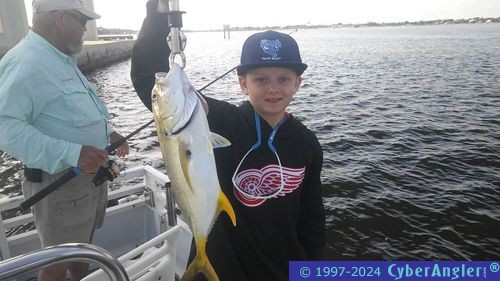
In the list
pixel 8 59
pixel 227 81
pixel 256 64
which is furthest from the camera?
pixel 227 81

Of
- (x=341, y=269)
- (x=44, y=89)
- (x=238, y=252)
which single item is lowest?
(x=341, y=269)

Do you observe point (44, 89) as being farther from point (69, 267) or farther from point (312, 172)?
point (312, 172)

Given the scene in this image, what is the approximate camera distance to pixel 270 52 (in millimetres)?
2490

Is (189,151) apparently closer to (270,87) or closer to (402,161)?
(270,87)

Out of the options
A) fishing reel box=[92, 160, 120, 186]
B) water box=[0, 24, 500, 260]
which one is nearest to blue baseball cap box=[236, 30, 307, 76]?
fishing reel box=[92, 160, 120, 186]

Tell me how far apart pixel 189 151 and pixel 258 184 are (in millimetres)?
716

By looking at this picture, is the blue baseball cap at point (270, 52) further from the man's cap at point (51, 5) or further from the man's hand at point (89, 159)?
the man's cap at point (51, 5)

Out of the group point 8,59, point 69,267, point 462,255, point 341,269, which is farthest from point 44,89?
point 462,255

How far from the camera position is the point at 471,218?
26.6 feet

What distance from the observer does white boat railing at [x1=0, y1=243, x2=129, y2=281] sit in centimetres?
149

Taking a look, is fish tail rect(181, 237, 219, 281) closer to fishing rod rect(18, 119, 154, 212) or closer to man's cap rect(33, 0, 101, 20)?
fishing rod rect(18, 119, 154, 212)

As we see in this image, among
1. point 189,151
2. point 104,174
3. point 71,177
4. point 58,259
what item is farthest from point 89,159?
point 58,259

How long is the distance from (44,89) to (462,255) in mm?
7472

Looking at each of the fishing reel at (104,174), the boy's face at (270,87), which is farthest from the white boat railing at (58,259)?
the fishing reel at (104,174)
